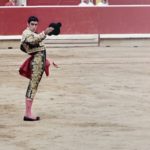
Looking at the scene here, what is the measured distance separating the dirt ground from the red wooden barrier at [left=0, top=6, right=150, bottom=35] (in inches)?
168

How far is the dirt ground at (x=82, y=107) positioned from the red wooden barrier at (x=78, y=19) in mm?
4275

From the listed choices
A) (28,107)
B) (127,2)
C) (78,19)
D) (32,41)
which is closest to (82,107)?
(28,107)

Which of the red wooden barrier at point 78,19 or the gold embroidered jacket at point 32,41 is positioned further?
the red wooden barrier at point 78,19

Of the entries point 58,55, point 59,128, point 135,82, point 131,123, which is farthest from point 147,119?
point 58,55

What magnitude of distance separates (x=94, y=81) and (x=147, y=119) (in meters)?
3.97

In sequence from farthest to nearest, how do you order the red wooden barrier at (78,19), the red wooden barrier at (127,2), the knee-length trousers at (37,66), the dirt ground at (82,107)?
1. the red wooden barrier at (127,2)
2. the red wooden barrier at (78,19)
3. the knee-length trousers at (37,66)
4. the dirt ground at (82,107)

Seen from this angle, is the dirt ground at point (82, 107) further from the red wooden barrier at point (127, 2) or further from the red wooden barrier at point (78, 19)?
the red wooden barrier at point (127, 2)

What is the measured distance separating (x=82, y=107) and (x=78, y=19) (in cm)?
1119

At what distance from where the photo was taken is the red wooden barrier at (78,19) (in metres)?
20.2

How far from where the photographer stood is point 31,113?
27.6ft

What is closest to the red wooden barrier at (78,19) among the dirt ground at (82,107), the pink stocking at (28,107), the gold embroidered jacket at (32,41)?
the dirt ground at (82,107)

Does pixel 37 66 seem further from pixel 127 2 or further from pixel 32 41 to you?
pixel 127 2

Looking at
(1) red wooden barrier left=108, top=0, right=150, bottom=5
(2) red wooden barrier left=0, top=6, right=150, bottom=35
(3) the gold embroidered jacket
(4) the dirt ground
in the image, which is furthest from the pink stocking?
(1) red wooden barrier left=108, top=0, right=150, bottom=5

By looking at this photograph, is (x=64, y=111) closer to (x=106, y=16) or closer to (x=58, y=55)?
(x=58, y=55)
